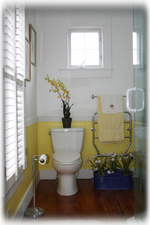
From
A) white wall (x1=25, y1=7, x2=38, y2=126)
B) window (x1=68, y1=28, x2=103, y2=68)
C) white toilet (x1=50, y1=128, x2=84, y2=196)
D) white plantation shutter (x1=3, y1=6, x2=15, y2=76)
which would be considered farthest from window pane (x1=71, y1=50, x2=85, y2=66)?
white plantation shutter (x1=3, y1=6, x2=15, y2=76)

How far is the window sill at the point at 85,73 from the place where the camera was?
8.64 feet

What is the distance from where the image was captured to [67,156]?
2.12 meters

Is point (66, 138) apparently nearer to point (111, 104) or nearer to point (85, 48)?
point (111, 104)

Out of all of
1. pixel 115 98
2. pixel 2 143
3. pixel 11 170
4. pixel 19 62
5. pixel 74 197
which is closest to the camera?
pixel 2 143

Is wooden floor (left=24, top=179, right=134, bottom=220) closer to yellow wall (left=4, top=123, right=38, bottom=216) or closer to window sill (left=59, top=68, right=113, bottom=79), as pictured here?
yellow wall (left=4, top=123, right=38, bottom=216)

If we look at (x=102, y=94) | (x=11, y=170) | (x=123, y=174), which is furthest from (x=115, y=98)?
(x=11, y=170)

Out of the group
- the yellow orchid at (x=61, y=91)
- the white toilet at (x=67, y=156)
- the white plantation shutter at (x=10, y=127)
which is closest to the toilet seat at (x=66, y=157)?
the white toilet at (x=67, y=156)

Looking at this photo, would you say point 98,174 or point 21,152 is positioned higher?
point 21,152

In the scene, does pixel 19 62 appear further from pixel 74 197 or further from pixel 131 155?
pixel 131 155

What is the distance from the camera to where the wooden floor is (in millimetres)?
1725

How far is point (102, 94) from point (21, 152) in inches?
58.7

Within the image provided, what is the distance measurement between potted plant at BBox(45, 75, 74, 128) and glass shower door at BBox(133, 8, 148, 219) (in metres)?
1.20

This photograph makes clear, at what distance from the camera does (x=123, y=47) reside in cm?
265

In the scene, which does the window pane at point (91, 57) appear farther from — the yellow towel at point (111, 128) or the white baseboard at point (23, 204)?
the white baseboard at point (23, 204)
